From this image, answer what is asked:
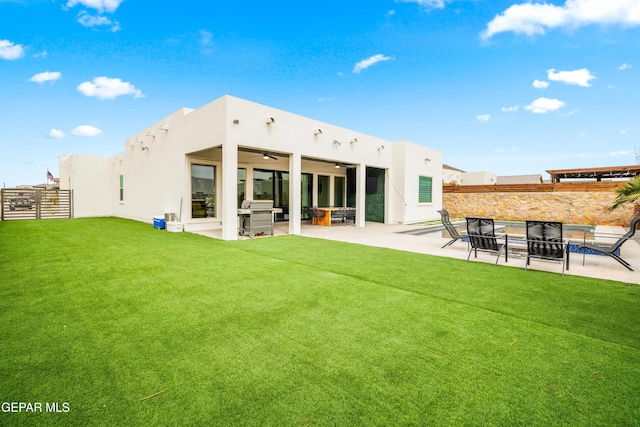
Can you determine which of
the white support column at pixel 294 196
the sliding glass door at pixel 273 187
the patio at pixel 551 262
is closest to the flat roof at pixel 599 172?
the patio at pixel 551 262

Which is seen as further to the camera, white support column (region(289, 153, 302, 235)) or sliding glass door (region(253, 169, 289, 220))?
sliding glass door (region(253, 169, 289, 220))

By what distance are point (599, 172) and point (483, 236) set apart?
18.6 metres

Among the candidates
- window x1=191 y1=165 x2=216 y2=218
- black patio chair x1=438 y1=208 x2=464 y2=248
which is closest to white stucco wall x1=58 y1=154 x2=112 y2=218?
window x1=191 y1=165 x2=216 y2=218

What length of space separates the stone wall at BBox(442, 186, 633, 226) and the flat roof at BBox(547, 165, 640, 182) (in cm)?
389

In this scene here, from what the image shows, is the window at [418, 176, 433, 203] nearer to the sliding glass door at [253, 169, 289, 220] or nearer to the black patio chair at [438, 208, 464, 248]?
the sliding glass door at [253, 169, 289, 220]

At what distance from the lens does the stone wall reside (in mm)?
14422

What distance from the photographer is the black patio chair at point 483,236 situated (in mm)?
6258

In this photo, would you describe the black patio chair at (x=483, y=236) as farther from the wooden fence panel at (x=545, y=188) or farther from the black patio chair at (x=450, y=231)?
the wooden fence panel at (x=545, y=188)

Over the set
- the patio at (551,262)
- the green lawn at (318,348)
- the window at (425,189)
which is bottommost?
the green lawn at (318,348)

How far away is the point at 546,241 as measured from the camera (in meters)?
Result: 5.37

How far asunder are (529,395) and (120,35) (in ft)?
64.5

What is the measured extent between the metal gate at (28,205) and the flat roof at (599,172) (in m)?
32.4

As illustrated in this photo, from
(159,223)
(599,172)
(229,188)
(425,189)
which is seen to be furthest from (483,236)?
(599,172)

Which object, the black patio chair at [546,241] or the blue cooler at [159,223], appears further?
the blue cooler at [159,223]
